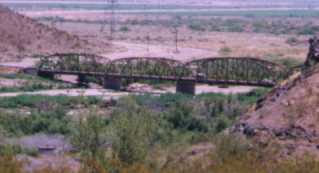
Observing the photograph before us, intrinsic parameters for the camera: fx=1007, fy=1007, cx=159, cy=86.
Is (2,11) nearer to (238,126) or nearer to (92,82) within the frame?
(92,82)

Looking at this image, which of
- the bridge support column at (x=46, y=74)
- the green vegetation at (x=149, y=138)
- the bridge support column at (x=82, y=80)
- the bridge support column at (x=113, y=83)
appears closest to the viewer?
the green vegetation at (x=149, y=138)

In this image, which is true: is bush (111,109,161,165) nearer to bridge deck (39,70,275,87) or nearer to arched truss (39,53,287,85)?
arched truss (39,53,287,85)

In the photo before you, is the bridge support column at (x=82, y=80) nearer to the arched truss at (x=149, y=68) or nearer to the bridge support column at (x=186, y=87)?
the arched truss at (x=149, y=68)

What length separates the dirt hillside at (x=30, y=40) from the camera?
365 feet

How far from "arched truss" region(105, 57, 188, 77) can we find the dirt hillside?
2819 cm

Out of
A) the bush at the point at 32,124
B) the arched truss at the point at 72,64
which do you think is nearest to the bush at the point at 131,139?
the bush at the point at 32,124

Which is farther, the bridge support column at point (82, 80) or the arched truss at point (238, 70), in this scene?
the bridge support column at point (82, 80)

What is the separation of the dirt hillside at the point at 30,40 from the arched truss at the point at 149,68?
2819 cm

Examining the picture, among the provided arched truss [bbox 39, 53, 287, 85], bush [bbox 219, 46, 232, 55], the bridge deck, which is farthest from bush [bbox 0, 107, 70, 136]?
bush [bbox 219, 46, 232, 55]

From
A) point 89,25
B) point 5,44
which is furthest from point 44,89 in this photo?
point 89,25

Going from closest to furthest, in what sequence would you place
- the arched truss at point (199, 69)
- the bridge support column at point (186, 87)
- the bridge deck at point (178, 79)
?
the bridge deck at point (178, 79)
the arched truss at point (199, 69)
the bridge support column at point (186, 87)

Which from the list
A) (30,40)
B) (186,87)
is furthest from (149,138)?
(30,40)

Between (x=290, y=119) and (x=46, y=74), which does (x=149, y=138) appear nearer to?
(x=290, y=119)

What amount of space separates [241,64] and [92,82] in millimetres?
13733
